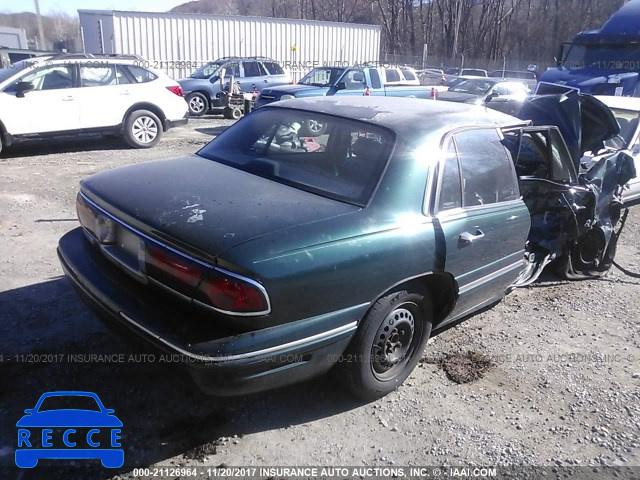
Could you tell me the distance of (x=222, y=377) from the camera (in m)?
2.44

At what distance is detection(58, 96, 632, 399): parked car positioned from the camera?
2.48 metres

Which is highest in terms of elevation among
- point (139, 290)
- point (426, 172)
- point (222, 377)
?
point (426, 172)

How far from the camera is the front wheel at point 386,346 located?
2.94 metres

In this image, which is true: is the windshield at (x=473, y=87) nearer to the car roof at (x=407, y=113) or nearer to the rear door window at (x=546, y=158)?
the rear door window at (x=546, y=158)

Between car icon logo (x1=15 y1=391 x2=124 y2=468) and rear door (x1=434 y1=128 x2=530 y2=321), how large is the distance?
2104 mm

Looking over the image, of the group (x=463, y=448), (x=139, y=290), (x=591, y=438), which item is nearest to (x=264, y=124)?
(x=139, y=290)

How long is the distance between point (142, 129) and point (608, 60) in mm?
11452

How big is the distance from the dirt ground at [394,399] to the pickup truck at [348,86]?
398 inches

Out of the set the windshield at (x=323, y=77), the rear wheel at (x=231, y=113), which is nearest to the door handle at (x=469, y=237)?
the windshield at (x=323, y=77)

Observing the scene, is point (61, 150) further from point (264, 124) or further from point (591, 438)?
point (591, 438)

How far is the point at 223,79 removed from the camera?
56.2 ft

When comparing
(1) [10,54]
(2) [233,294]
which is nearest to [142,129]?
(2) [233,294]

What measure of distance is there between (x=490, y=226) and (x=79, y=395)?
276 centimetres

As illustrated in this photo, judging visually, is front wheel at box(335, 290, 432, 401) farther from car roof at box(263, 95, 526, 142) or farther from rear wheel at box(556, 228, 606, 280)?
rear wheel at box(556, 228, 606, 280)
